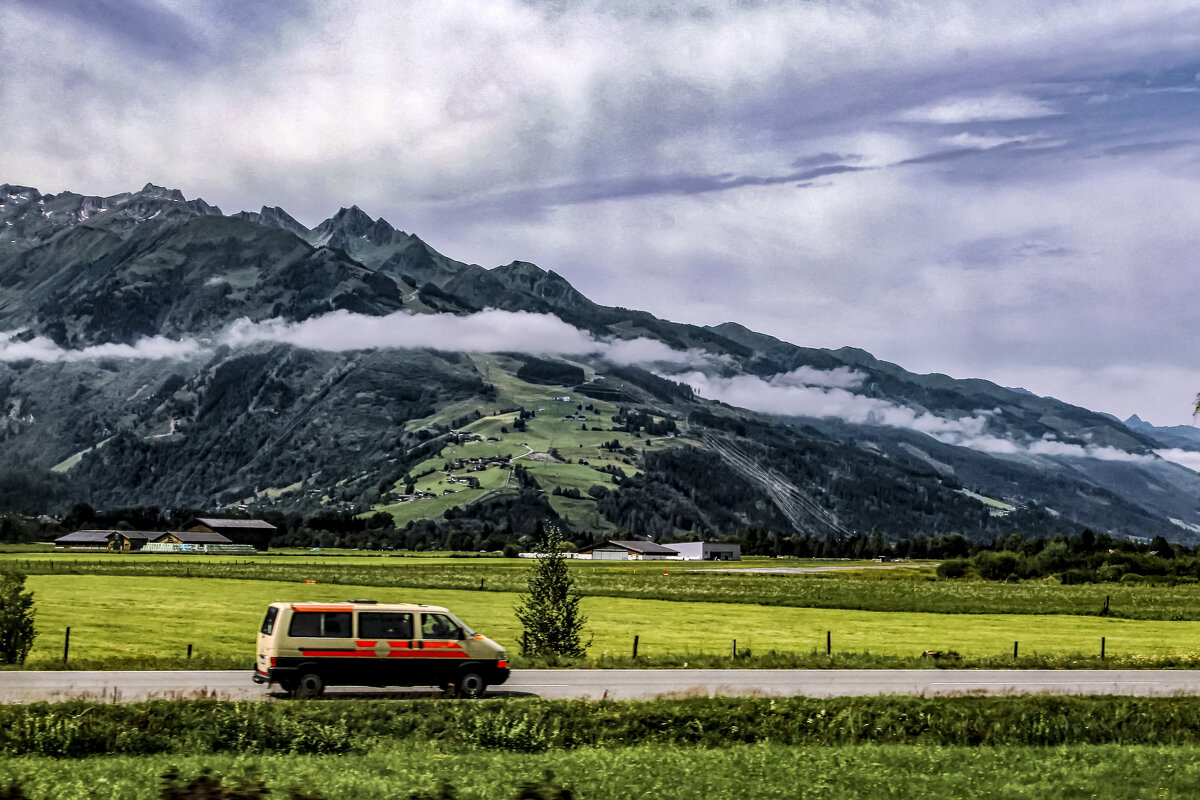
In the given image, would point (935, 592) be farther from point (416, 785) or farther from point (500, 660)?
point (416, 785)

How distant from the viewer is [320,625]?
32.4 meters

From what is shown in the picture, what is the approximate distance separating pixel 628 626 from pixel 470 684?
151 feet

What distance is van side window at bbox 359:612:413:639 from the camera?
32719mm

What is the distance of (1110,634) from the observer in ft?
244

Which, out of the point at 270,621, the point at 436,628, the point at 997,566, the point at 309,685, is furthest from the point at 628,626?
the point at 997,566

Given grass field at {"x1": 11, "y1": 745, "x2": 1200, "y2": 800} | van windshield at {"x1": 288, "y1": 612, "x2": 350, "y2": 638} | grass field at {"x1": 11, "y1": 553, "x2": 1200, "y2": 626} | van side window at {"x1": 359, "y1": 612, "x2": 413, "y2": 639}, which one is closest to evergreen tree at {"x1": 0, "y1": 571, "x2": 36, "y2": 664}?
van windshield at {"x1": 288, "y1": 612, "x2": 350, "y2": 638}

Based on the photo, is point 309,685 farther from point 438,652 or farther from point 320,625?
point 438,652

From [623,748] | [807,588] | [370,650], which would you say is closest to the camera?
[623,748]

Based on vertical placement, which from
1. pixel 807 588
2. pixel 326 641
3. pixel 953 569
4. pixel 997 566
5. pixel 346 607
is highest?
pixel 346 607

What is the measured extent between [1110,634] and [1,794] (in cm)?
7295

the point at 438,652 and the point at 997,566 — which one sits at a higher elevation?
the point at 438,652

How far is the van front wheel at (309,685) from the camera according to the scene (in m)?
31.7

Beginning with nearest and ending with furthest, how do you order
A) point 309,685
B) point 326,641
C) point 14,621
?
point 309,685 < point 326,641 < point 14,621

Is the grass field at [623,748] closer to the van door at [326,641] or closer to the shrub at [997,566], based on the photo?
the van door at [326,641]
